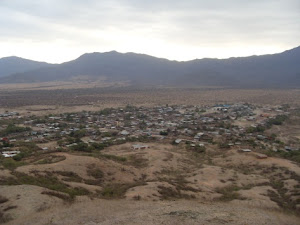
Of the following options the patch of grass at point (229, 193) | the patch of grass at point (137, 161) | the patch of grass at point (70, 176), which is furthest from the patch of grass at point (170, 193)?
the patch of grass at point (137, 161)

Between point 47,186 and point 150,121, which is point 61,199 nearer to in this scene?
point 47,186

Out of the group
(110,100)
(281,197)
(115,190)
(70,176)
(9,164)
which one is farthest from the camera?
(110,100)

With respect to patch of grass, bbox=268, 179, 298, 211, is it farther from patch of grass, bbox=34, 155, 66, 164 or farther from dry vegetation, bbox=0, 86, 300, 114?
dry vegetation, bbox=0, 86, 300, 114

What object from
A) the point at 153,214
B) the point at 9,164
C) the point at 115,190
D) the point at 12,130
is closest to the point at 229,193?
the point at 153,214

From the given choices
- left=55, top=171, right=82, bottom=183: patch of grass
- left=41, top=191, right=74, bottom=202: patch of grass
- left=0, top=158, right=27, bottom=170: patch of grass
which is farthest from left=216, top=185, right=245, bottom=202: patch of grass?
left=0, top=158, right=27, bottom=170: patch of grass

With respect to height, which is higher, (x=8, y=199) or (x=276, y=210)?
(x=8, y=199)

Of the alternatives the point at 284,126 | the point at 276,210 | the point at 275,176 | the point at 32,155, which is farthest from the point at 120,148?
the point at 284,126

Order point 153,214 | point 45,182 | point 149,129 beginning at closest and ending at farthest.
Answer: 1. point 153,214
2. point 45,182
3. point 149,129

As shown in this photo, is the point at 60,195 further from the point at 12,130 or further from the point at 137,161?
the point at 12,130

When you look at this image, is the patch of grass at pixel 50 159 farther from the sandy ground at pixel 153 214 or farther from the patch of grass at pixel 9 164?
the sandy ground at pixel 153 214

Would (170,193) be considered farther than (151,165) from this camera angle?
No

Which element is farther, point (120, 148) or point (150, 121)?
point (150, 121)
